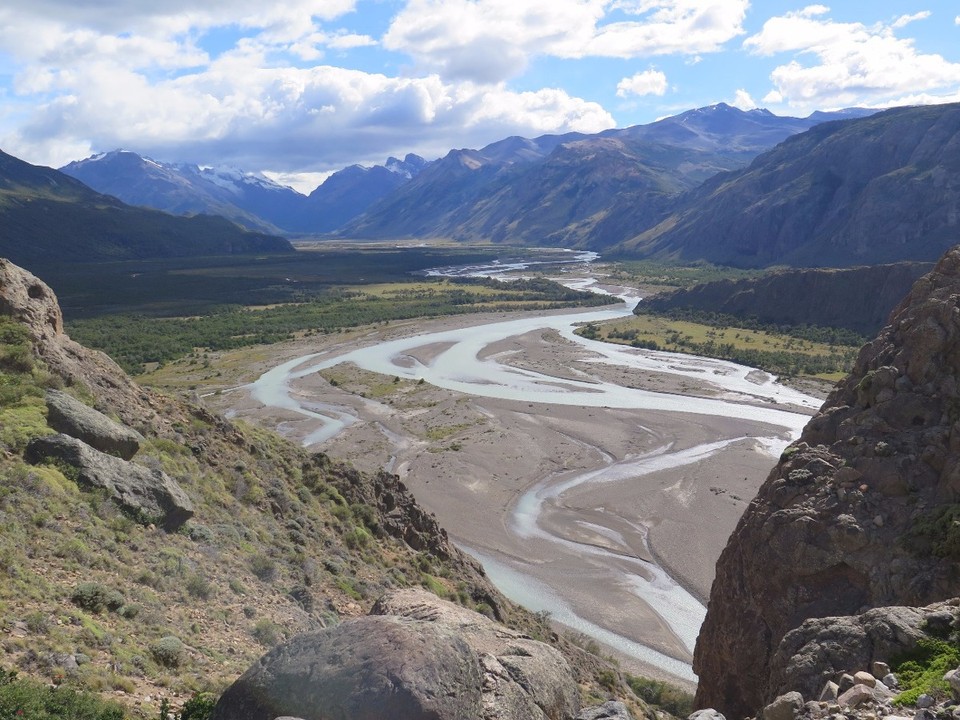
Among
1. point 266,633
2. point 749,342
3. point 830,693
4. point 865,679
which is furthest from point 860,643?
point 749,342

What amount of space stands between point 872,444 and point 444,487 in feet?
93.0

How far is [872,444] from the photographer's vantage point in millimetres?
19016

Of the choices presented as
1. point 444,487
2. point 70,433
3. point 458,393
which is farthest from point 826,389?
point 70,433

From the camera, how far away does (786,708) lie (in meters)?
10.3

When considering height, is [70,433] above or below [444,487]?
above

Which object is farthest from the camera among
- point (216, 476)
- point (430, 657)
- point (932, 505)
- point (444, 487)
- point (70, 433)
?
point (444, 487)

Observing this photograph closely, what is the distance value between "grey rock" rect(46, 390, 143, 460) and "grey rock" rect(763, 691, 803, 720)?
51.8 ft

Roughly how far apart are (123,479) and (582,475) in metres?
32.9

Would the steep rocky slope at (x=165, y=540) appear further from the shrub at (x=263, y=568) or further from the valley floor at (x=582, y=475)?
the valley floor at (x=582, y=475)

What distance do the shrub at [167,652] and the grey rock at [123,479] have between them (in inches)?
190

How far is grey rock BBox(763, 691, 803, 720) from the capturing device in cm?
1018

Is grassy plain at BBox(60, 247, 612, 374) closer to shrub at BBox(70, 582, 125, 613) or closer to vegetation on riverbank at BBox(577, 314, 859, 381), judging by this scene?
vegetation on riverbank at BBox(577, 314, 859, 381)

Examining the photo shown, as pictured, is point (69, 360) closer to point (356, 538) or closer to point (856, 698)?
point (356, 538)

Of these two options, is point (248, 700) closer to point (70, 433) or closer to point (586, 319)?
point (70, 433)
